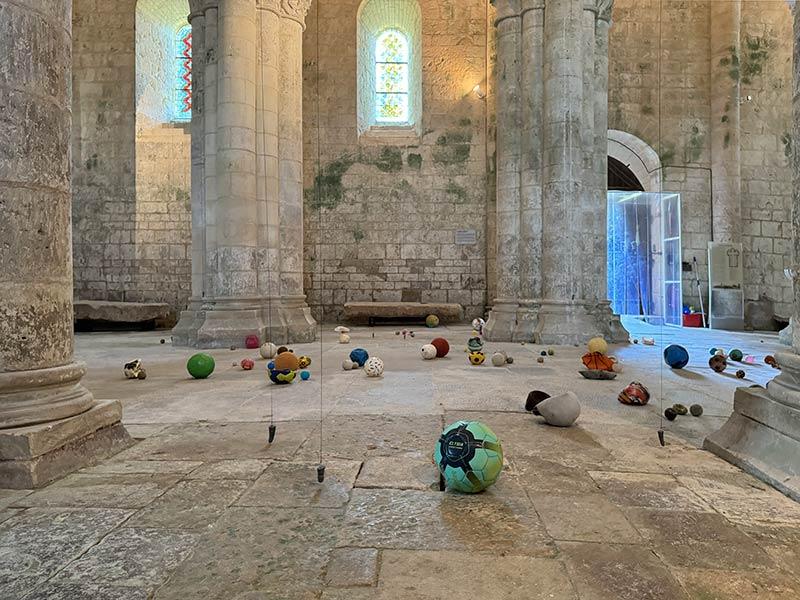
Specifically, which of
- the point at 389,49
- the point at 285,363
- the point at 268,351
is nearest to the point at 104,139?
the point at 389,49

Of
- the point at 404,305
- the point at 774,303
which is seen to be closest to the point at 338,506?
the point at 404,305

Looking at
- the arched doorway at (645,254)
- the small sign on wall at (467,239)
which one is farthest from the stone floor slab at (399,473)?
the arched doorway at (645,254)

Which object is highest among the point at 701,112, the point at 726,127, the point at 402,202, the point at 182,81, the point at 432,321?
the point at 182,81

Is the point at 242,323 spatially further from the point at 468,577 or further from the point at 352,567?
the point at 468,577

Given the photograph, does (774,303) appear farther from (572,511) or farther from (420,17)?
(572,511)

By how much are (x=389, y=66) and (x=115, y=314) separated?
9359mm

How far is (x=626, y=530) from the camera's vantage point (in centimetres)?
196

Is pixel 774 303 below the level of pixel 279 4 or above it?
below

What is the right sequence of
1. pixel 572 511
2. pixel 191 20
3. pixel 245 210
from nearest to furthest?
pixel 572 511 → pixel 245 210 → pixel 191 20

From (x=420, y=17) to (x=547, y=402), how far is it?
1307 cm

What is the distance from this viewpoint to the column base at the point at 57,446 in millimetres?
2449

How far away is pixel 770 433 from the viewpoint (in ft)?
8.79

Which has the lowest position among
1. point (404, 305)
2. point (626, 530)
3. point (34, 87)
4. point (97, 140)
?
point (626, 530)

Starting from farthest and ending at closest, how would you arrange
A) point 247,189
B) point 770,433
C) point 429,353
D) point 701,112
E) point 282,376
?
1. point 701,112
2. point 247,189
3. point 429,353
4. point 282,376
5. point 770,433
